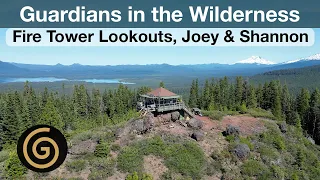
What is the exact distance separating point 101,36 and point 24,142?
38.1 feet

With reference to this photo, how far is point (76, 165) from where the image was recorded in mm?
35594

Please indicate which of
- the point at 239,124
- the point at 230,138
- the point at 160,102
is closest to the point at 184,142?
the point at 230,138

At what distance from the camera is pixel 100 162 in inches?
1419

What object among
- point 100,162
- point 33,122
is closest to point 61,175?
point 100,162

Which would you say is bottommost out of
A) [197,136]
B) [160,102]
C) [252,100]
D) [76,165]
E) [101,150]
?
[76,165]

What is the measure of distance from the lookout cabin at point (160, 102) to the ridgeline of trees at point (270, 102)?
2368 centimetres

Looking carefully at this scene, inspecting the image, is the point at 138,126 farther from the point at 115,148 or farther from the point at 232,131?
the point at 232,131

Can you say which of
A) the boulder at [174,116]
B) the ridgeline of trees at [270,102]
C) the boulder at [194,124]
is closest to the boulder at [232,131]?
the boulder at [194,124]

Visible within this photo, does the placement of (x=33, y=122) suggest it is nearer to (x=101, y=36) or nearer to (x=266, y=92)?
(x=101, y=36)

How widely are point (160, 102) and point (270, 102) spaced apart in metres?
39.0

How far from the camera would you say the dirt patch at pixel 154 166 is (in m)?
35.8

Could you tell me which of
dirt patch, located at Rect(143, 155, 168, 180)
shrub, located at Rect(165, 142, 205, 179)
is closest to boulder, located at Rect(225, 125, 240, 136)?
shrub, located at Rect(165, 142, 205, 179)

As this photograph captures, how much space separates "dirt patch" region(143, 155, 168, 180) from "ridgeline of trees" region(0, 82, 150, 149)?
49.5ft

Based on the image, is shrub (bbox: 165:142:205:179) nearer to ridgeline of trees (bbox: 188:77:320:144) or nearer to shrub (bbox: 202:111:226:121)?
shrub (bbox: 202:111:226:121)
